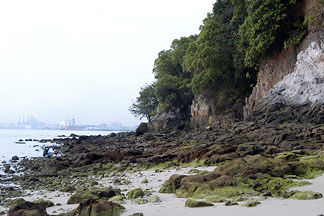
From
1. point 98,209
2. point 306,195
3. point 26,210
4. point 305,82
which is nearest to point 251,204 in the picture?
point 306,195

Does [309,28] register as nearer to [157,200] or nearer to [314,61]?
[314,61]

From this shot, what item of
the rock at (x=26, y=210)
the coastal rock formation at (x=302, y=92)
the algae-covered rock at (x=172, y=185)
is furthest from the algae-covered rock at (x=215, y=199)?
the coastal rock formation at (x=302, y=92)

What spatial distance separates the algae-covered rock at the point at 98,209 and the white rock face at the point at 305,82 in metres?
14.9

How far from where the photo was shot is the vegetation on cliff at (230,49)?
22719 mm

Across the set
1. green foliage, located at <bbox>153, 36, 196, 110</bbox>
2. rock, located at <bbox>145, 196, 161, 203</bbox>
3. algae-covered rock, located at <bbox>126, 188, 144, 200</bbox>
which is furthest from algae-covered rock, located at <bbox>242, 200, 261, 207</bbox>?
green foliage, located at <bbox>153, 36, 196, 110</bbox>

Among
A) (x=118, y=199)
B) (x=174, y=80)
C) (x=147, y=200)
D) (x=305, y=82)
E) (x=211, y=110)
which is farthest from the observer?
(x=174, y=80)

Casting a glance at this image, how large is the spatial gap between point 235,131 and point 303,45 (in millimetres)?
8006

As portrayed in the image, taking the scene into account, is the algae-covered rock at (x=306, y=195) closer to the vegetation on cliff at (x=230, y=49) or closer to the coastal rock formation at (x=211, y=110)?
the vegetation on cliff at (x=230, y=49)

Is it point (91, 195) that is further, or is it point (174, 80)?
point (174, 80)

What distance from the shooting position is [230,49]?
30.5 m

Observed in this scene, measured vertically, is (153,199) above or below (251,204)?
below

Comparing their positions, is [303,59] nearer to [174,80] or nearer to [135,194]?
[135,194]

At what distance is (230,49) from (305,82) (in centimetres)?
1165

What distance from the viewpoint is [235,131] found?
1842 cm
